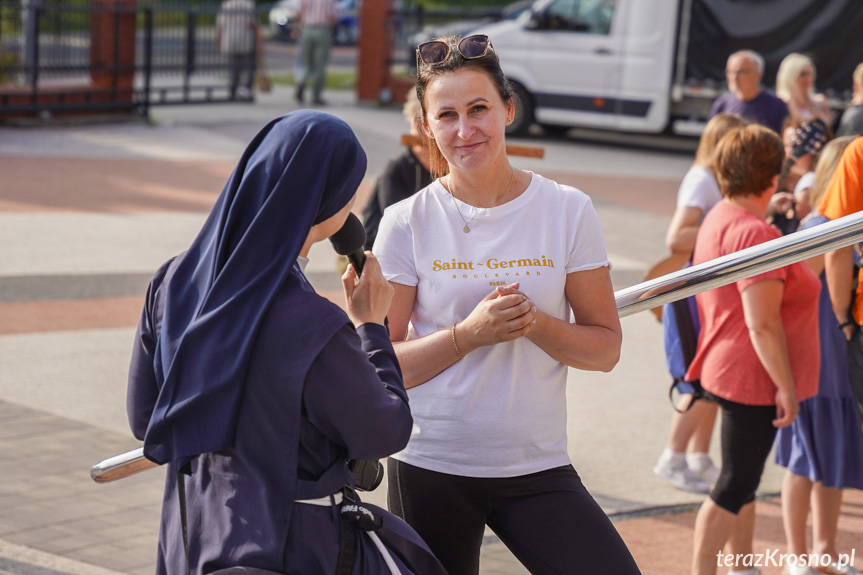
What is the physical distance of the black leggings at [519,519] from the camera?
8.53ft

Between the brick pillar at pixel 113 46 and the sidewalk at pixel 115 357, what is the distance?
5.30 feet

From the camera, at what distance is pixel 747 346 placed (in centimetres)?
388

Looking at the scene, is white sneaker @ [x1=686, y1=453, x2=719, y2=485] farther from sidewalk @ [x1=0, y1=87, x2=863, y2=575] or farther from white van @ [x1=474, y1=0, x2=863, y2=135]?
white van @ [x1=474, y1=0, x2=863, y2=135]

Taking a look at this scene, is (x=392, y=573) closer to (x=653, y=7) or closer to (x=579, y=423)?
(x=579, y=423)

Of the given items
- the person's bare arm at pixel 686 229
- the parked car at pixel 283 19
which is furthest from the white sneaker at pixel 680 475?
the parked car at pixel 283 19

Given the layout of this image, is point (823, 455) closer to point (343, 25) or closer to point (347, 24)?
point (343, 25)

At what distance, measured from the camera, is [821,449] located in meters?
4.35

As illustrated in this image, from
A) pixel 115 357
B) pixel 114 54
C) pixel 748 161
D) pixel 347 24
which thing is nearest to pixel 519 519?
pixel 748 161

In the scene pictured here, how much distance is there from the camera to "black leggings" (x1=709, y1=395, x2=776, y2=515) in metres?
3.79

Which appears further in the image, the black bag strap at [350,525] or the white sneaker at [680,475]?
the white sneaker at [680,475]

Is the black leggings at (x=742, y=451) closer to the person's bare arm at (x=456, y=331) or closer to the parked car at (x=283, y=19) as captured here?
the person's bare arm at (x=456, y=331)

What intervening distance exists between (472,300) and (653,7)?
555 inches

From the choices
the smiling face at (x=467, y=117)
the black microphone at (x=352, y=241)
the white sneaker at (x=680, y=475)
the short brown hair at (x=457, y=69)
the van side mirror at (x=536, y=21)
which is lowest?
the white sneaker at (x=680, y=475)

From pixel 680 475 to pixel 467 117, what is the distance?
3082 mm
